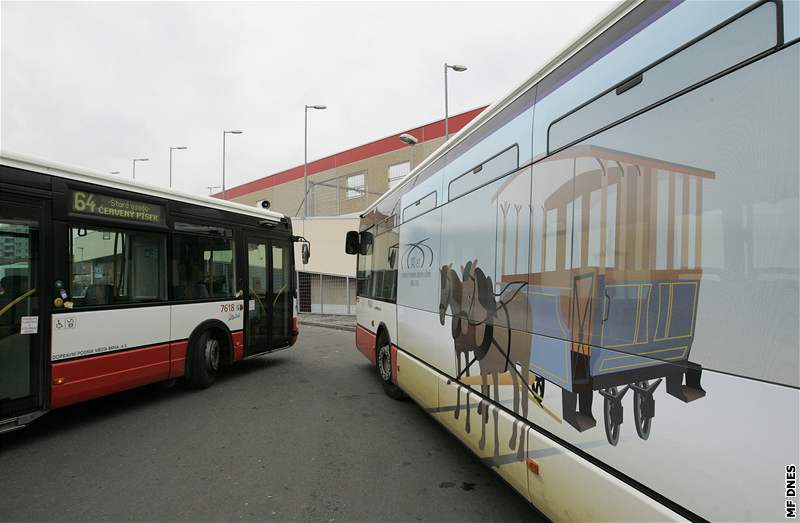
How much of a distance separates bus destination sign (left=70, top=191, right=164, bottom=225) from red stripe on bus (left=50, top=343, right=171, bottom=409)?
178cm

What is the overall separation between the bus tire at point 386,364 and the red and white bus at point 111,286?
261 cm

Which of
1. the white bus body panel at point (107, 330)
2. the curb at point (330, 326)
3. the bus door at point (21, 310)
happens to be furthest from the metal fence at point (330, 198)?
the bus door at point (21, 310)

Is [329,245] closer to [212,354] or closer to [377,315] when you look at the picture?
[212,354]

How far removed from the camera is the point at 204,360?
6.80m

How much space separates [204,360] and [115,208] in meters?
2.67

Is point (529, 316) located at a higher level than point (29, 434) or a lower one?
higher

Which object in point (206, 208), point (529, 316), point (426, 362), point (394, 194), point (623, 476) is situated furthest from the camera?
point (206, 208)

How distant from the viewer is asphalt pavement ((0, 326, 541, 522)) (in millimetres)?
3328

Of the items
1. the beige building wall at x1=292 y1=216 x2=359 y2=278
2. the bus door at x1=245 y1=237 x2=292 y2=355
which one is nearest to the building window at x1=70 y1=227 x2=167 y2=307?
the bus door at x1=245 y1=237 x2=292 y2=355

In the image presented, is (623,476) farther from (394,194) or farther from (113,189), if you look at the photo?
(113,189)

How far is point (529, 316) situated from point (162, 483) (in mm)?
3485

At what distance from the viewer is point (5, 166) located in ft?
14.4

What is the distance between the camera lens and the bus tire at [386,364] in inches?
251

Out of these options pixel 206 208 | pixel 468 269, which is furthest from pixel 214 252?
pixel 468 269
